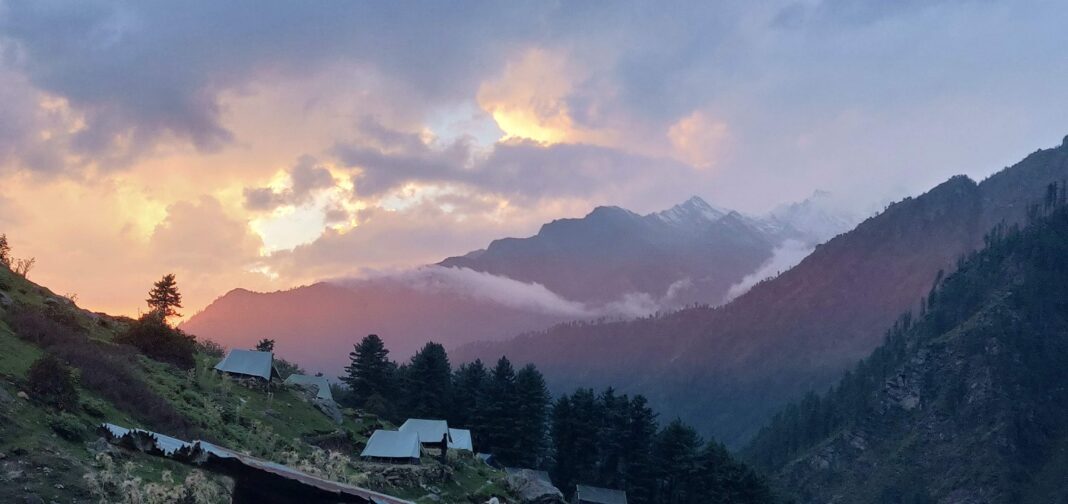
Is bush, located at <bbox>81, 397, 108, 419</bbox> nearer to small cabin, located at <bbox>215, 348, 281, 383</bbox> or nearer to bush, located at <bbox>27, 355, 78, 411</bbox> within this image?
bush, located at <bbox>27, 355, 78, 411</bbox>

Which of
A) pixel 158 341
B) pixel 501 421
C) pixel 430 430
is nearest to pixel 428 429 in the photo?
pixel 430 430

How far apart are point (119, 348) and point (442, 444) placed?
88.0ft

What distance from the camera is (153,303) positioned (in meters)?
75.7

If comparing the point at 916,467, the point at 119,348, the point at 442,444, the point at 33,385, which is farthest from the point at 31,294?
the point at 916,467

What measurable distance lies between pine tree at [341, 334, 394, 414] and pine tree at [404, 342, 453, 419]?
2652 mm

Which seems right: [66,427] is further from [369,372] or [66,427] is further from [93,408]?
[369,372]

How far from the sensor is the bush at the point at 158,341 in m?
60.1

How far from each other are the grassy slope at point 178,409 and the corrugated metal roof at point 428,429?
288 centimetres

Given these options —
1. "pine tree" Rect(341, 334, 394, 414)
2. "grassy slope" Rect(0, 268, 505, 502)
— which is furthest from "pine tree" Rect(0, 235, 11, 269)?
"pine tree" Rect(341, 334, 394, 414)

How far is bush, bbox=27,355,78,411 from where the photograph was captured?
3438 cm

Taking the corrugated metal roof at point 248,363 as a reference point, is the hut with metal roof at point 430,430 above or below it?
below

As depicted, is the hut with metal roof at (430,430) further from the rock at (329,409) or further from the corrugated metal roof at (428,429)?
the rock at (329,409)

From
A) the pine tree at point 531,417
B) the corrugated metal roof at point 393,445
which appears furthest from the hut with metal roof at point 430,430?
the pine tree at point 531,417

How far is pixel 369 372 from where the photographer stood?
96438mm
